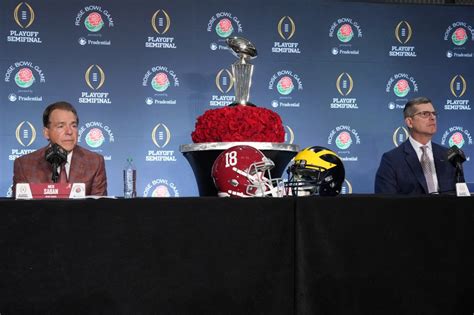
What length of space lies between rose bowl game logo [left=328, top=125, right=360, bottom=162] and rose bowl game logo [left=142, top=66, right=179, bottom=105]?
1131 mm

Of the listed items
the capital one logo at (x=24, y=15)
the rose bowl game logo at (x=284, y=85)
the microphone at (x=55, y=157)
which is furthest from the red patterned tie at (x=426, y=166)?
the capital one logo at (x=24, y=15)

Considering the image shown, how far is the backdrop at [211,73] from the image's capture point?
4.62 metres

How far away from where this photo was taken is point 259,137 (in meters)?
2.39

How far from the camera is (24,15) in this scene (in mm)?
4609

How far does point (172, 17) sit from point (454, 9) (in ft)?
6.71

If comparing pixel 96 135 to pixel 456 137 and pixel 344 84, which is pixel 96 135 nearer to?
pixel 344 84

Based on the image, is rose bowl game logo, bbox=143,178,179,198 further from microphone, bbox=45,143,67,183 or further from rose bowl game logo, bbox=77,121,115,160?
microphone, bbox=45,143,67,183

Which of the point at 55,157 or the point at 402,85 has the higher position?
the point at 402,85

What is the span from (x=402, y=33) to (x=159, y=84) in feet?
5.80

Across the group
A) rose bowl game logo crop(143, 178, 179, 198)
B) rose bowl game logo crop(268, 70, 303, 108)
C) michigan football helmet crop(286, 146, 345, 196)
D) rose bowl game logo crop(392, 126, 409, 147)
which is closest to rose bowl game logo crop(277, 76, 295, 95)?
rose bowl game logo crop(268, 70, 303, 108)

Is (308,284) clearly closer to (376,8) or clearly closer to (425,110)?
(425,110)

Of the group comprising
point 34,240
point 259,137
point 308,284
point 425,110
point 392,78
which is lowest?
Answer: point 308,284

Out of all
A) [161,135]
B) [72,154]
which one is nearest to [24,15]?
[161,135]

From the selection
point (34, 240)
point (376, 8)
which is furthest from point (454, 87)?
point (34, 240)
